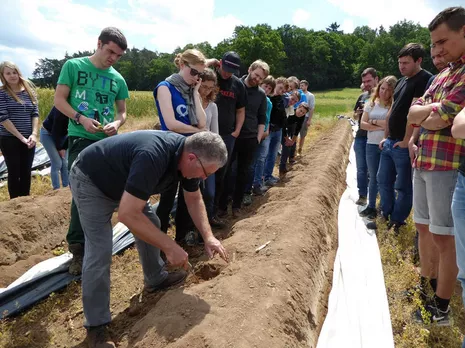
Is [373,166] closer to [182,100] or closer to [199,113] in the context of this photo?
[199,113]

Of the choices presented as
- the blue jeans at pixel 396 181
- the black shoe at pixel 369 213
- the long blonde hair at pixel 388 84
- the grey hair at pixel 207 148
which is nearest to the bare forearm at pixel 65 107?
the grey hair at pixel 207 148

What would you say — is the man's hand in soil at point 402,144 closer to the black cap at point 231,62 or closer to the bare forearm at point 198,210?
the black cap at point 231,62

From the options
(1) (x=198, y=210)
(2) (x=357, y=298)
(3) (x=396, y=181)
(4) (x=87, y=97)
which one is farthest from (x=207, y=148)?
(3) (x=396, y=181)

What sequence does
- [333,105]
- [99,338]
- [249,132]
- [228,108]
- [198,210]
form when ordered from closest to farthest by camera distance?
[99,338]
[198,210]
[228,108]
[249,132]
[333,105]

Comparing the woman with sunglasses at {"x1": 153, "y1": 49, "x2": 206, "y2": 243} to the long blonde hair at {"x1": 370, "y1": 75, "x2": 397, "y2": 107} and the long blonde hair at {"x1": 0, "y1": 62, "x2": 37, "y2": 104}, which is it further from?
the long blonde hair at {"x1": 370, "y1": 75, "x2": 397, "y2": 107}

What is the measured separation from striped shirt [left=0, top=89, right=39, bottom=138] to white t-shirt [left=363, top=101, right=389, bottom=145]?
14.6 feet

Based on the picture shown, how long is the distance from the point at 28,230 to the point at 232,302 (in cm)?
266

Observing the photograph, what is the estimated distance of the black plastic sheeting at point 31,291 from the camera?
2.82m

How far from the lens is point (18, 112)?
443 centimetres

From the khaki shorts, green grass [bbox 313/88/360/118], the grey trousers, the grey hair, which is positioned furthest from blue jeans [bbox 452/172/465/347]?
green grass [bbox 313/88/360/118]

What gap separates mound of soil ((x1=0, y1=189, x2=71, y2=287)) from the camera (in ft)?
11.5

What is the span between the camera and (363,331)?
263cm

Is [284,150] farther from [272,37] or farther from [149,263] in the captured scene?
[272,37]

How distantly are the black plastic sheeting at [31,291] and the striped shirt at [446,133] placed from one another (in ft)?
9.86
